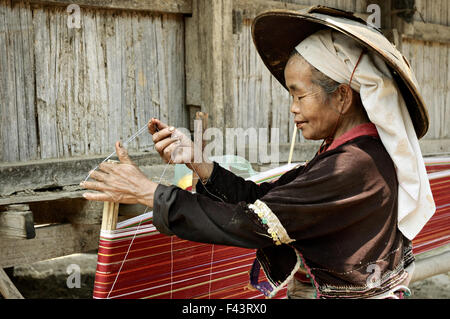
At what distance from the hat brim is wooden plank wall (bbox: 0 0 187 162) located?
4.94 feet

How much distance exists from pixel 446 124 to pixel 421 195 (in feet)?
15.4

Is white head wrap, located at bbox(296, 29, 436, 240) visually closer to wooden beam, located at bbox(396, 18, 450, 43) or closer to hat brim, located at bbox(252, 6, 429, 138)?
hat brim, located at bbox(252, 6, 429, 138)

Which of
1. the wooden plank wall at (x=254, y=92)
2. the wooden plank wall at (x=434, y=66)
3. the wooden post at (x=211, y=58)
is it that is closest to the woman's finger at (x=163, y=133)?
the wooden post at (x=211, y=58)

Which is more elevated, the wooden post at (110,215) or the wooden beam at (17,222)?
the wooden post at (110,215)

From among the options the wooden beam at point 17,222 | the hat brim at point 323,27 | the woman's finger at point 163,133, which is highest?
the hat brim at point 323,27

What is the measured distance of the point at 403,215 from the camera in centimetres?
188

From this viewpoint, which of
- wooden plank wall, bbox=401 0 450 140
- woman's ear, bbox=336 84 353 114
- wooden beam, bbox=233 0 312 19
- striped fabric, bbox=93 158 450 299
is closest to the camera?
woman's ear, bbox=336 84 353 114

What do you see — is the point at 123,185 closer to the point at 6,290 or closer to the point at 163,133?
the point at 163,133

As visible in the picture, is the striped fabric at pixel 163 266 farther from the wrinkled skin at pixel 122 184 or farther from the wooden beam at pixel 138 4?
the wooden beam at pixel 138 4

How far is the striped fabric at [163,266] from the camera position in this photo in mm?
2154

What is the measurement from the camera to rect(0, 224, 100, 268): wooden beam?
9.96ft

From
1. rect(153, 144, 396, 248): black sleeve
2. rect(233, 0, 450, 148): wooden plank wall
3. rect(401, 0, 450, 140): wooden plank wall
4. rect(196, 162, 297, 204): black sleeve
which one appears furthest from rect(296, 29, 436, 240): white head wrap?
rect(401, 0, 450, 140): wooden plank wall

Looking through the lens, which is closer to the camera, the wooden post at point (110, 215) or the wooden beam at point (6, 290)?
the wooden post at point (110, 215)
